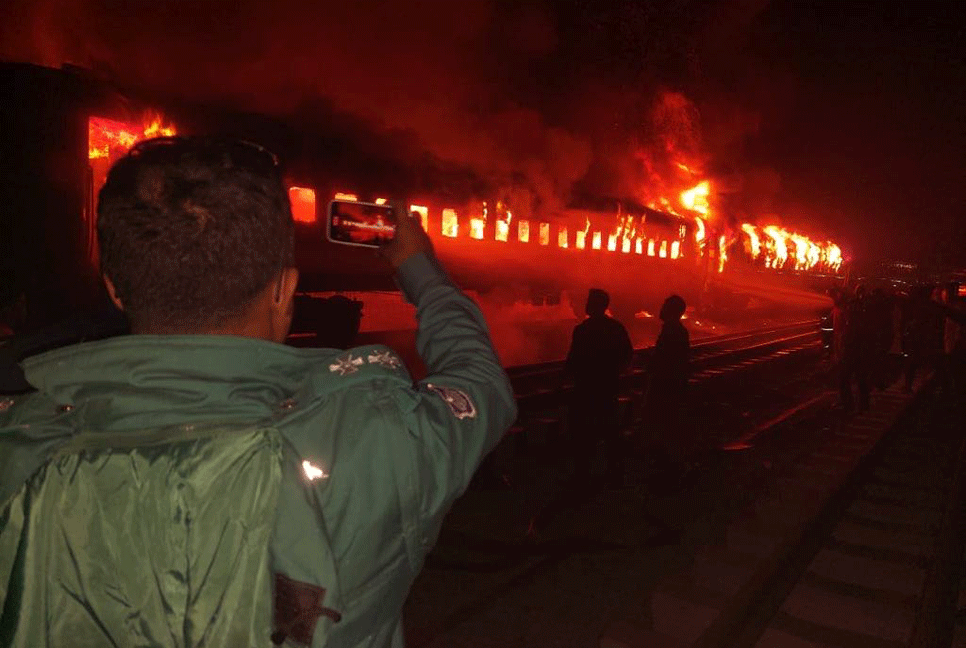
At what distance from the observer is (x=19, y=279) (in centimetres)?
558

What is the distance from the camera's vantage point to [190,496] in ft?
2.92

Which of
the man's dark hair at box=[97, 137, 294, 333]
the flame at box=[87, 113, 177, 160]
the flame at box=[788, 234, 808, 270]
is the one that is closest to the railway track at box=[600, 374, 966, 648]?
the man's dark hair at box=[97, 137, 294, 333]

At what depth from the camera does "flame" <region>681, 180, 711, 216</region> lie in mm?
27072

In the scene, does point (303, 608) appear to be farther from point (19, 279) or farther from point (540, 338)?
point (540, 338)

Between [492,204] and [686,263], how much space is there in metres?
9.80

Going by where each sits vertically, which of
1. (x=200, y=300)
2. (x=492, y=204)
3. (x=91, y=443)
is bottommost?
(x=91, y=443)

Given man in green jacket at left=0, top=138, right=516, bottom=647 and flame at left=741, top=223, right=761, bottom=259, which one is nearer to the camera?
man in green jacket at left=0, top=138, right=516, bottom=647

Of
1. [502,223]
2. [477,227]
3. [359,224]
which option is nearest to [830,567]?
[359,224]

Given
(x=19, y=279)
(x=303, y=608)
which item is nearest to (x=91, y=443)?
(x=303, y=608)

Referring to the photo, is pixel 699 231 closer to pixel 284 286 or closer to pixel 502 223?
pixel 502 223

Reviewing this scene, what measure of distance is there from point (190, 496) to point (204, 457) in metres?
0.05

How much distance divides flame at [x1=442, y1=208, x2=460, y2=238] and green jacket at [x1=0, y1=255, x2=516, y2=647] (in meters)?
8.45

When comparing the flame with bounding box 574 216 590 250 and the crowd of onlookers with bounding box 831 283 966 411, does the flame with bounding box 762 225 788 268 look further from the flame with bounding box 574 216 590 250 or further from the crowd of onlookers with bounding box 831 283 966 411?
the crowd of onlookers with bounding box 831 283 966 411

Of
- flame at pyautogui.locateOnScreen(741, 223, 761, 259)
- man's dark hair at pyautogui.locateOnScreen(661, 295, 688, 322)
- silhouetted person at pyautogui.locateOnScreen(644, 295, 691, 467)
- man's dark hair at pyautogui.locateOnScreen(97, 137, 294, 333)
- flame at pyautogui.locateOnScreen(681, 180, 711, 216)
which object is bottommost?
silhouetted person at pyautogui.locateOnScreen(644, 295, 691, 467)
